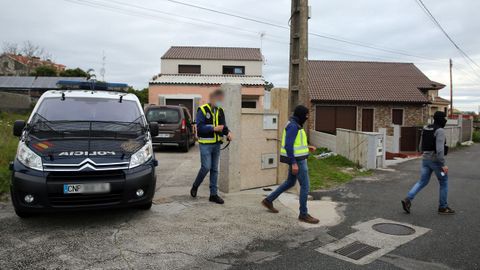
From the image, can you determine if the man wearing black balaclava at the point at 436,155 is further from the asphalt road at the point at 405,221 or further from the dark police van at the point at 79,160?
the dark police van at the point at 79,160

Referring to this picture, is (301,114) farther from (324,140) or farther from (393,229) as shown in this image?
(324,140)

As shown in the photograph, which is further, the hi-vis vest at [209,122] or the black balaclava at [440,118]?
the hi-vis vest at [209,122]

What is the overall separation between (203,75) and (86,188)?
68.7 ft

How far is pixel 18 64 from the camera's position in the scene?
53.2 meters

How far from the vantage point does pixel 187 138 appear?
13.4m

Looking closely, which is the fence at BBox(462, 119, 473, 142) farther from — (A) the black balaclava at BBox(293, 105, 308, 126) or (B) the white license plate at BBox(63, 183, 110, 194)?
(B) the white license plate at BBox(63, 183, 110, 194)

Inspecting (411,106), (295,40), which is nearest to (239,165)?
(295,40)

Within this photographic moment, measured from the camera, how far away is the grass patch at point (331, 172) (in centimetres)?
867

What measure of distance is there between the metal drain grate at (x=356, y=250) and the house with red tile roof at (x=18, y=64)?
53398 millimetres

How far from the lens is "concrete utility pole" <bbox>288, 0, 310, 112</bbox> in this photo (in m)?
8.07

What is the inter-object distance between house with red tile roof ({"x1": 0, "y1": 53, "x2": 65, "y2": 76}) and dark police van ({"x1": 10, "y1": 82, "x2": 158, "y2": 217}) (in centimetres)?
5049

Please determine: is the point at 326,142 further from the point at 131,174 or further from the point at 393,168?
the point at 131,174

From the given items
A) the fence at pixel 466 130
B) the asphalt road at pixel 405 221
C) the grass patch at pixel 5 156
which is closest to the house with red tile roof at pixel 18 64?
the grass patch at pixel 5 156

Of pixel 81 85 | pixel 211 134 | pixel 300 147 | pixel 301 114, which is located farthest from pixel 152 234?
pixel 81 85
